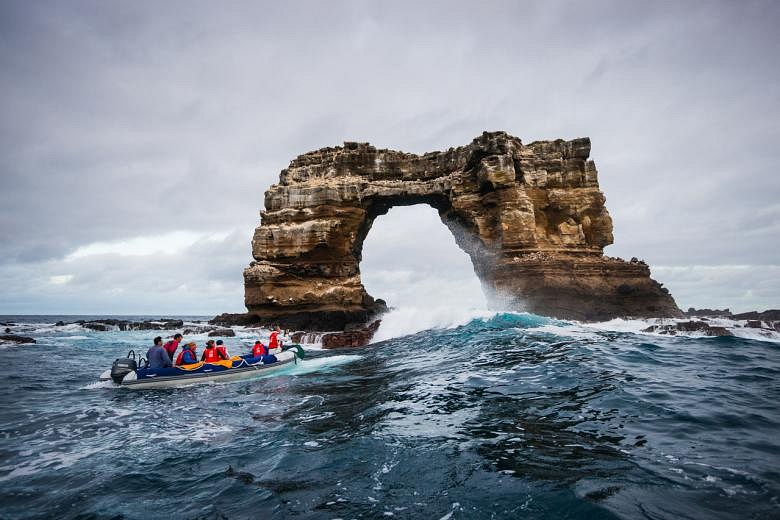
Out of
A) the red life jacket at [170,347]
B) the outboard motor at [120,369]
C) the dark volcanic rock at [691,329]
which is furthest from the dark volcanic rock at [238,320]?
the dark volcanic rock at [691,329]

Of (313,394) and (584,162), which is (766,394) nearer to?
(313,394)

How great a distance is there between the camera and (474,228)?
99.6 ft

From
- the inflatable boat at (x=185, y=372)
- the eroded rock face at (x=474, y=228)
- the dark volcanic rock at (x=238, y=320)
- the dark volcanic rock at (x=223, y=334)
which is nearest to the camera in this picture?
the inflatable boat at (x=185, y=372)

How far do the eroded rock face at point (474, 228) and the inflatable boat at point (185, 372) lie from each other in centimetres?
1465

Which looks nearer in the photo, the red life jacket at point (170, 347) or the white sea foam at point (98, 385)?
the white sea foam at point (98, 385)

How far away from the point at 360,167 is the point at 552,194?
14113mm

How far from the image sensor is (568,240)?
27.9 m

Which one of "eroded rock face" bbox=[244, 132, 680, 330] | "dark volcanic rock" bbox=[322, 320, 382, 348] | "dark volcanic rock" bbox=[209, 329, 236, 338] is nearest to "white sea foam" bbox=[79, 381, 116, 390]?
"dark volcanic rock" bbox=[322, 320, 382, 348]

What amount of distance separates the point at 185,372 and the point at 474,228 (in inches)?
867

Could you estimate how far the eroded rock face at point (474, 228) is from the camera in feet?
84.3

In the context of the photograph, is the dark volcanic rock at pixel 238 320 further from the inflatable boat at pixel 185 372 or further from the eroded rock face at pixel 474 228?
the inflatable boat at pixel 185 372

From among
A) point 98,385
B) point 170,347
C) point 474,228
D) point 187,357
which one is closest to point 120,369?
point 98,385

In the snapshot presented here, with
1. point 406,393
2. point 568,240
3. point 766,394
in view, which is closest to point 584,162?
point 568,240

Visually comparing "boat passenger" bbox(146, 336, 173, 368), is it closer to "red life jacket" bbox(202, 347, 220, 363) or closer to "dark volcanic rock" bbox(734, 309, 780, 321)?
"red life jacket" bbox(202, 347, 220, 363)
